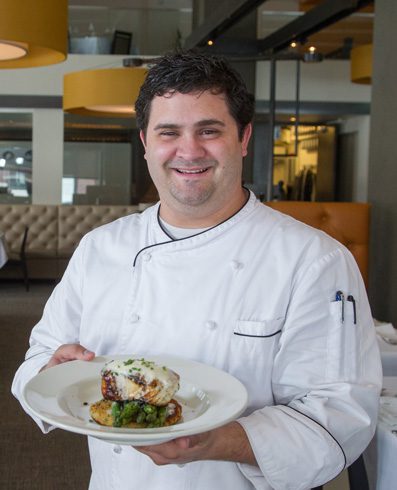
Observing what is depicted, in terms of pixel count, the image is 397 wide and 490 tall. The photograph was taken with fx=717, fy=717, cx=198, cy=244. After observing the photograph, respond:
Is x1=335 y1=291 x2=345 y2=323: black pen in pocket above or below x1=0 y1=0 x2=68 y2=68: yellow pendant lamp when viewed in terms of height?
below

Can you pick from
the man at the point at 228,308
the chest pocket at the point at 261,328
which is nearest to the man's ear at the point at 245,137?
the man at the point at 228,308

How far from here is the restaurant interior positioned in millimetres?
3525

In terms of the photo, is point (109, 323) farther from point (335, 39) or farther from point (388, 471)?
point (335, 39)

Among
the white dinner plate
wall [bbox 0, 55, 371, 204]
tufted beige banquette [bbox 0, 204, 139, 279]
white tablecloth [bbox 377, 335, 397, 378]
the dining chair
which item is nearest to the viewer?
the white dinner plate

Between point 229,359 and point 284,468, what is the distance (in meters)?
0.23

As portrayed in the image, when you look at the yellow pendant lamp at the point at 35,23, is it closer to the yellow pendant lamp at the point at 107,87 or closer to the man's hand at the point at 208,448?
the yellow pendant lamp at the point at 107,87

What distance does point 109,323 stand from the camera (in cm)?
147

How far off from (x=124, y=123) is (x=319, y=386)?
9.85 meters

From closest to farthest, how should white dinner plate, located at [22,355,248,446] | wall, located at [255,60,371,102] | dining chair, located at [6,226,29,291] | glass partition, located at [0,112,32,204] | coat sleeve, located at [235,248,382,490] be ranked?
1. white dinner plate, located at [22,355,248,446]
2. coat sleeve, located at [235,248,382,490]
3. dining chair, located at [6,226,29,291]
4. glass partition, located at [0,112,32,204]
5. wall, located at [255,60,371,102]

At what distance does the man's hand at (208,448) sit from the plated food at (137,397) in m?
0.05

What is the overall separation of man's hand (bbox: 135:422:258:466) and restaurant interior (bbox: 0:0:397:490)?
7.58 feet

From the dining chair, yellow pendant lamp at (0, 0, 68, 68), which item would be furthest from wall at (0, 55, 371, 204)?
yellow pendant lamp at (0, 0, 68, 68)

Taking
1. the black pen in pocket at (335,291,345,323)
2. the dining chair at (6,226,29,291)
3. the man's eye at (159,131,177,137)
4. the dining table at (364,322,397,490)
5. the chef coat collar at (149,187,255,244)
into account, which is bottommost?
the dining chair at (6,226,29,291)

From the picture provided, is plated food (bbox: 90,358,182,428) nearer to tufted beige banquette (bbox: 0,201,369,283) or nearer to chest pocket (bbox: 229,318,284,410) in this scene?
chest pocket (bbox: 229,318,284,410)
